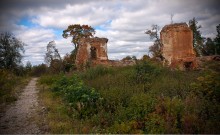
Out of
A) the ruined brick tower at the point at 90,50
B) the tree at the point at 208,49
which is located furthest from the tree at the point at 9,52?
the tree at the point at 208,49

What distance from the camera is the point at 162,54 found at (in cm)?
1769

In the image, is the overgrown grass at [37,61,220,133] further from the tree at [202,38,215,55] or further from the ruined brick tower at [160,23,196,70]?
the tree at [202,38,215,55]

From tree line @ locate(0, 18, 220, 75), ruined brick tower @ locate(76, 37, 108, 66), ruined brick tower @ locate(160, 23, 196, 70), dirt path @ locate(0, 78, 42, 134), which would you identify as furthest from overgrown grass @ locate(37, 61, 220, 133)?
tree line @ locate(0, 18, 220, 75)

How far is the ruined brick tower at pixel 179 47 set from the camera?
16828mm

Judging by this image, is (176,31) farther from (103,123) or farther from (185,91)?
(103,123)

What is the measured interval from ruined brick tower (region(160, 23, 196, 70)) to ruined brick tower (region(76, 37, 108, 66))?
7844 mm

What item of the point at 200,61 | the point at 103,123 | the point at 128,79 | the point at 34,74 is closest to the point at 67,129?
the point at 103,123

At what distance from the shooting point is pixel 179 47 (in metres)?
16.9

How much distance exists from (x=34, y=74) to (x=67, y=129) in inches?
1770

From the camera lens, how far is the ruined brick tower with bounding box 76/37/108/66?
22.6m

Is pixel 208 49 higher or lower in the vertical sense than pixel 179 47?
higher

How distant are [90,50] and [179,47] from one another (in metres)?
9.82

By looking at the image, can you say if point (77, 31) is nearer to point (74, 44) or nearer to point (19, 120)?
point (74, 44)

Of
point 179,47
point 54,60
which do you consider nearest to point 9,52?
point 54,60
